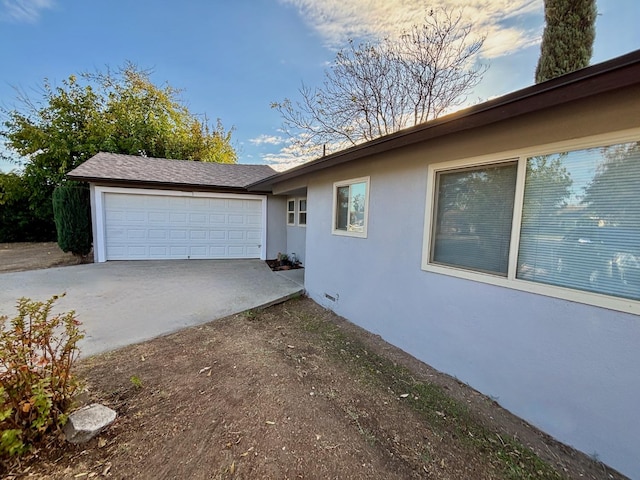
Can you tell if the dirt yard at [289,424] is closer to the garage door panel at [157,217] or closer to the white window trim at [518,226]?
the white window trim at [518,226]

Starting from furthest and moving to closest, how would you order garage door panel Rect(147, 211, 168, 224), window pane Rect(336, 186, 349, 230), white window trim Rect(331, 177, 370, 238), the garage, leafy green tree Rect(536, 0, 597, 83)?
garage door panel Rect(147, 211, 168, 224) < the garage < leafy green tree Rect(536, 0, 597, 83) < window pane Rect(336, 186, 349, 230) < white window trim Rect(331, 177, 370, 238)

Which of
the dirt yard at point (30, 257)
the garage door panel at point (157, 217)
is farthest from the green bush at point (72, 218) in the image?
the garage door panel at point (157, 217)

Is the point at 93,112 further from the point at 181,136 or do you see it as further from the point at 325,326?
the point at 325,326

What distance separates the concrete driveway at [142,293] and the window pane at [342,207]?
2.01 m

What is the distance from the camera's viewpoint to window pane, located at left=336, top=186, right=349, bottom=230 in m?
5.12

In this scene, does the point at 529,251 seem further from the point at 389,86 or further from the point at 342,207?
the point at 389,86

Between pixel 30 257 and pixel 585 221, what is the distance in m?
14.6

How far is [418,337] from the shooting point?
3.55m

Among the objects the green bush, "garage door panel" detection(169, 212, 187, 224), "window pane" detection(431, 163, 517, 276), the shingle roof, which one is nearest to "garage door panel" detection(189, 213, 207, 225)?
"garage door panel" detection(169, 212, 187, 224)

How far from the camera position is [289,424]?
231cm

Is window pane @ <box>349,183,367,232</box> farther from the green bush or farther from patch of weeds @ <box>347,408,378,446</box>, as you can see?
the green bush

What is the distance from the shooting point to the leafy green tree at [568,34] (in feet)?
18.2

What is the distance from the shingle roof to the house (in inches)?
265

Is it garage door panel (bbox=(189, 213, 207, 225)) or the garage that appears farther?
garage door panel (bbox=(189, 213, 207, 225))
